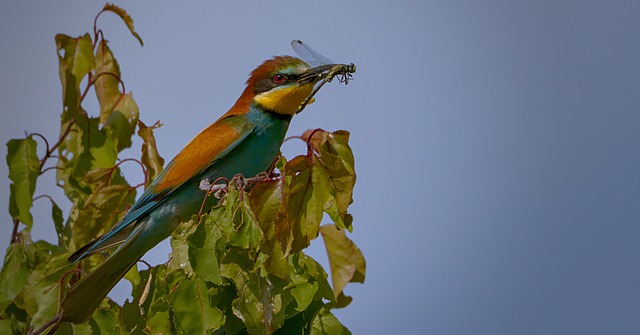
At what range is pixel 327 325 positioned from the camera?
2428 millimetres

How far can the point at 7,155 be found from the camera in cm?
338

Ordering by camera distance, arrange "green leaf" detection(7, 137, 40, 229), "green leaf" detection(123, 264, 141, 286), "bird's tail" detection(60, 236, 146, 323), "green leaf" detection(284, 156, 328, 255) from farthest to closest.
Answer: "green leaf" detection(7, 137, 40, 229)
"green leaf" detection(123, 264, 141, 286)
"bird's tail" detection(60, 236, 146, 323)
"green leaf" detection(284, 156, 328, 255)

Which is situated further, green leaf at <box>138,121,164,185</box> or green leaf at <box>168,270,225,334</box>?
green leaf at <box>138,121,164,185</box>

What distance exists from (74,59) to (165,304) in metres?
1.53

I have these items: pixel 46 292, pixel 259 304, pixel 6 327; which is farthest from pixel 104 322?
pixel 259 304

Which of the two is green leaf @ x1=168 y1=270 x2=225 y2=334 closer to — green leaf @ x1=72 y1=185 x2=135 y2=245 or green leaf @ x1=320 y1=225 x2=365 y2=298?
green leaf @ x1=320 y1=225 x2=365 y2=298

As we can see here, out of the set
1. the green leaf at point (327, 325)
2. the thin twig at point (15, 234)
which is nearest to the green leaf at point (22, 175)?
the thin twig at point (15, 234)

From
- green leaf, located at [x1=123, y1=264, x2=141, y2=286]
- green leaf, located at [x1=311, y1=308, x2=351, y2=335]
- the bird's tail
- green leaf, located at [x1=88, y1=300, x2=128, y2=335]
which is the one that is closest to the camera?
green leaf, located at [x1=311, y1=308, x2=351, y2=335]

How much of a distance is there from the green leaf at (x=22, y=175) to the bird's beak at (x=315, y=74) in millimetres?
1065

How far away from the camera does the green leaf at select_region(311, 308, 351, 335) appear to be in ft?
7.93

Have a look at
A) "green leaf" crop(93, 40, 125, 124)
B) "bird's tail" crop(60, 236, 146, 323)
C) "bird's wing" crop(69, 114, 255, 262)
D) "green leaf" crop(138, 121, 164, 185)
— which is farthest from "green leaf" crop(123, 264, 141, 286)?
"green leaf" crop(93, 40, 125, 124)

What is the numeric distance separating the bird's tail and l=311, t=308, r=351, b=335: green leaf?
2.74 ft

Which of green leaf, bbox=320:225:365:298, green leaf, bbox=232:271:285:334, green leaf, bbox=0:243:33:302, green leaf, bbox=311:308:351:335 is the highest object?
green leaf, bbox=0:243:33:302

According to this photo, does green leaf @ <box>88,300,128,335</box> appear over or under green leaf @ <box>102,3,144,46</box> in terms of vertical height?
under
